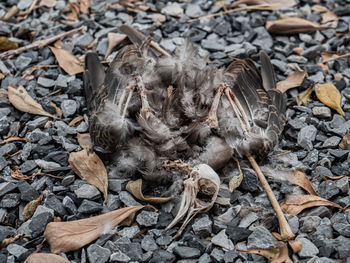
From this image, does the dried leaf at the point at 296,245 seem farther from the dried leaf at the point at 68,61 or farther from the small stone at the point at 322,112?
the dried leaf at the point at 68,61

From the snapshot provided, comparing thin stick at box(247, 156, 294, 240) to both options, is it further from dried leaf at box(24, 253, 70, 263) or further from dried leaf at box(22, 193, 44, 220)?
dried leaf at box(22, 193, 44, 220)

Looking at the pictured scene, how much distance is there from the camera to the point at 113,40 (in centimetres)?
315

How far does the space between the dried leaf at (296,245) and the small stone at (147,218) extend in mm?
565

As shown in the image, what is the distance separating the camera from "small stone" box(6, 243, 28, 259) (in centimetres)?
191

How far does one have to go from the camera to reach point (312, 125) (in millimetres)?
2584

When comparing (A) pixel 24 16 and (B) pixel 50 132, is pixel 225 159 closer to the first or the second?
(B) pixel 50 132

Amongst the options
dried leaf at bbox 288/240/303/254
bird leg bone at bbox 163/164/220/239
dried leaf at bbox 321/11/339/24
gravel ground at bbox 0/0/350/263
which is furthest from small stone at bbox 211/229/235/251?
dried leaf at bbox 321/11/339/24

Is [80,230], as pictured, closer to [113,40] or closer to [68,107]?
[68,107]

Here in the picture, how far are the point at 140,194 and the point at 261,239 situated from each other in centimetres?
56

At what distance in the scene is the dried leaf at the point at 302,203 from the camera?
211cm

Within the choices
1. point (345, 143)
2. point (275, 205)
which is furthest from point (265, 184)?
point (345, 143)

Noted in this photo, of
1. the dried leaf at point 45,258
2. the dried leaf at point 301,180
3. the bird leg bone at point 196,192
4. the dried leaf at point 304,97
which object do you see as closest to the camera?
the dried leaf at point 45,258

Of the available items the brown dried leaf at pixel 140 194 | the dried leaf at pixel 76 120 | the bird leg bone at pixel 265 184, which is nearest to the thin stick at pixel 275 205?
the bird leg bone at pixel 265 184

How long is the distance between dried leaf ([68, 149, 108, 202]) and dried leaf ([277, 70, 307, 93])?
3.94 feet
